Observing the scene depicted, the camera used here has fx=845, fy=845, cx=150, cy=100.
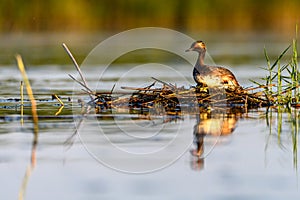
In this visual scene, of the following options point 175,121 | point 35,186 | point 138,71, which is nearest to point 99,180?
point 35,186

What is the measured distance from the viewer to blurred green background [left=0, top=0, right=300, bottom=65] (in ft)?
100

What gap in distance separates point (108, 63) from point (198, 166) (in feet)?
47.8

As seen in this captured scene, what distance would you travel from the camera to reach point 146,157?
7652mm

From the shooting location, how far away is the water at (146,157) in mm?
6359

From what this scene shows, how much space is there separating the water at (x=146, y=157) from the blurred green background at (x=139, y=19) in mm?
18803

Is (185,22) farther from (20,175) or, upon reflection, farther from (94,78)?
(20,175)

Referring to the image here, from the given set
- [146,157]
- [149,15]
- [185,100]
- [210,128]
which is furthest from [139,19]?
[146,157]

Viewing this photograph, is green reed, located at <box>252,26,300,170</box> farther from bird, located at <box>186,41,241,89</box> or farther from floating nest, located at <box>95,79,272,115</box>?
bird, located at <box>186,41,241,89</box>

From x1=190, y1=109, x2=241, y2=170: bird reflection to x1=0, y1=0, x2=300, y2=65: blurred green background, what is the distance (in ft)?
60.2

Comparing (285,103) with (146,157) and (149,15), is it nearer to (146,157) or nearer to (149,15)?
(146,157)

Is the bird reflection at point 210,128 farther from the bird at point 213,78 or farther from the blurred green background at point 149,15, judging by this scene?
the blurred green background at point 149,15

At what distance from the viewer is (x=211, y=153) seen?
7.71 m

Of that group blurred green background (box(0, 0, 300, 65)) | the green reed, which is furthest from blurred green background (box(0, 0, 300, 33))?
the green reed

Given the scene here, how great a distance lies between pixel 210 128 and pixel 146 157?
5.49 ft
